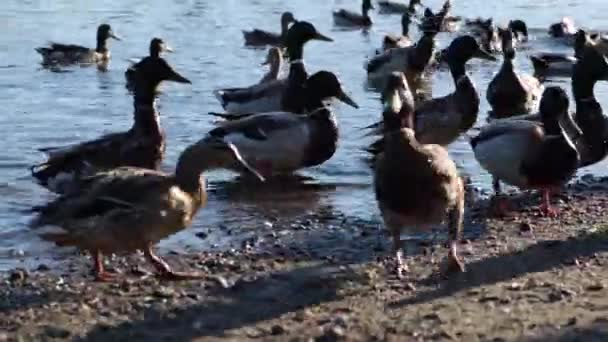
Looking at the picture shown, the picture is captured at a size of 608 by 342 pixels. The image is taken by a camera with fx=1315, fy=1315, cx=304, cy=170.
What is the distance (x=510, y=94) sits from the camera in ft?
52.9

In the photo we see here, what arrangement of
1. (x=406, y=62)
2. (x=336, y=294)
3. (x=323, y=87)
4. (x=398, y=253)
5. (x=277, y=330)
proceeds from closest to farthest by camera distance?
(x=277, y=330), (x=336, y=294), (x=398, y=253), (x=323, y=87), (x=406, y=62)

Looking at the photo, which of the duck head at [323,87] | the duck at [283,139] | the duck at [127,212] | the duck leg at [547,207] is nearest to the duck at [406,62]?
the duck head at [323,87]

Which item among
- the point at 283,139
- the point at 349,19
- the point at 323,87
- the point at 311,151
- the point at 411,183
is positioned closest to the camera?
the point at 411,183

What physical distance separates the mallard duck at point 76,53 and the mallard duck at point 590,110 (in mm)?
11056

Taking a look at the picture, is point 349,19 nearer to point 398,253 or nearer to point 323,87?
point 323,87

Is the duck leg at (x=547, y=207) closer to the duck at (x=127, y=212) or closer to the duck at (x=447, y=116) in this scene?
the duck at (x=447, y=116)

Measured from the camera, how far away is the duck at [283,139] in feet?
41.8

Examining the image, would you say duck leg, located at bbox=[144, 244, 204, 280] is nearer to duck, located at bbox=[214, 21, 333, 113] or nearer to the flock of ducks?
the flock of ducks

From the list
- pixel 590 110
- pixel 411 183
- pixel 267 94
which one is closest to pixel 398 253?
pixel 411 183

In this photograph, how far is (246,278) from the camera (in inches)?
331

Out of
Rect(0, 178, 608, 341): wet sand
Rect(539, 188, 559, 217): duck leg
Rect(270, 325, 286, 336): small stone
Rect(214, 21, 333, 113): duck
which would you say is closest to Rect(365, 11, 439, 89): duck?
Rect(214, 21, 333, 113): duck

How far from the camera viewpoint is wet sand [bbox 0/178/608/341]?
23.3 feet

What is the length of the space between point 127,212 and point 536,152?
380cm

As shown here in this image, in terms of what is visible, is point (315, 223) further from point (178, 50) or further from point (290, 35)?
point (178, 50)
